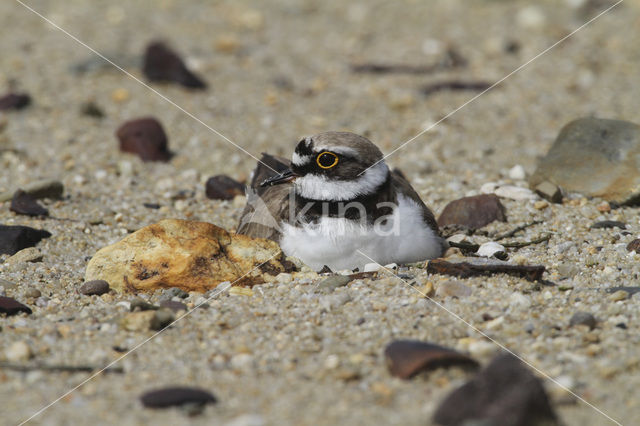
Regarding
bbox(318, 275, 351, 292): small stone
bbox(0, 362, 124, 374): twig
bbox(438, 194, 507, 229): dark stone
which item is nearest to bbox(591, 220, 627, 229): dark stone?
bbox(438, 194, 507, 229): dark stone

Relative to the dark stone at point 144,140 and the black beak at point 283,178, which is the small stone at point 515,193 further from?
the dark stone at point 144,140

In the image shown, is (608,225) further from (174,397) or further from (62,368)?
(62,368)

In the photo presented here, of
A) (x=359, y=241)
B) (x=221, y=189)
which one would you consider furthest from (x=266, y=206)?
(x=221, y=189)

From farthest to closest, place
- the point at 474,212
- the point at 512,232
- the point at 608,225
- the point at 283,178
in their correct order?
the point at 474,212 < the point at 512,232 < the point at 608,225 < the point at 283,178

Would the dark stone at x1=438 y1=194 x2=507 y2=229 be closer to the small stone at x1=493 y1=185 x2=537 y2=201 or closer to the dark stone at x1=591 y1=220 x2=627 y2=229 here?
the small stone at x1=493 y1=185 x2=537 y2=201

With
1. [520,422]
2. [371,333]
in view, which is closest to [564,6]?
[371,333]

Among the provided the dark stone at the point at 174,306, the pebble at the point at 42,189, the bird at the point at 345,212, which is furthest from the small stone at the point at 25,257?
the bird at the point at 345,212
